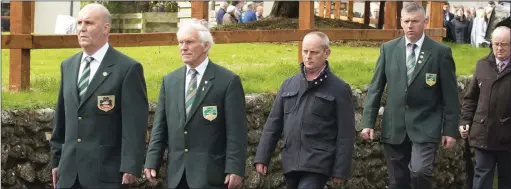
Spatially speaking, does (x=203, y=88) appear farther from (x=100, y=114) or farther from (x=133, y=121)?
(x=100, y=114)

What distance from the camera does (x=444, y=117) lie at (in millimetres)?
9805

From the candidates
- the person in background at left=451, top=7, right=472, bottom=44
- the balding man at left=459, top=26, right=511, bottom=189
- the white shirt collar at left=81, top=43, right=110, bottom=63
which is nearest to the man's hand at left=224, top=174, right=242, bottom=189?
the white shirt collar at left=81, top=43, right=110, bottom=63

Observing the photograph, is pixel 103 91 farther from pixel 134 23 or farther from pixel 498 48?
pixel 134 23

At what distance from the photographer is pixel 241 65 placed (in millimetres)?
13891

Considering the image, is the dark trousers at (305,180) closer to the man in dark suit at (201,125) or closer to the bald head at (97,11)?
the man in dark suit at (201,125)

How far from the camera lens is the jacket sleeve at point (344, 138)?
27.5 ft

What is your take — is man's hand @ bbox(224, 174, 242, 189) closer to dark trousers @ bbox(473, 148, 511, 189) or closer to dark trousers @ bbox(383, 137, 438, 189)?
dark trousers @ bbox(383, 137, 438, 189)

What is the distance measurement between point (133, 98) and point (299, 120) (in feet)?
4.85

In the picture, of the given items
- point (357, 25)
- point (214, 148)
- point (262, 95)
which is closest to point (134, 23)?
point (357, 25)

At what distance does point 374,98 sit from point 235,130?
2.41 meters

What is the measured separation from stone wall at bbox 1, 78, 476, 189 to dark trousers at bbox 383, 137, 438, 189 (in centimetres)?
183

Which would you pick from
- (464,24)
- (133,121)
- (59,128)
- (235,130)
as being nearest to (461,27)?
(464,24)

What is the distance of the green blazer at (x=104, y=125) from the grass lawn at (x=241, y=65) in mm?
2227

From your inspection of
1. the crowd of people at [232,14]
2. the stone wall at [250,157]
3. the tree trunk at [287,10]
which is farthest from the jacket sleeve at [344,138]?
the crowd of people at [232,14]
